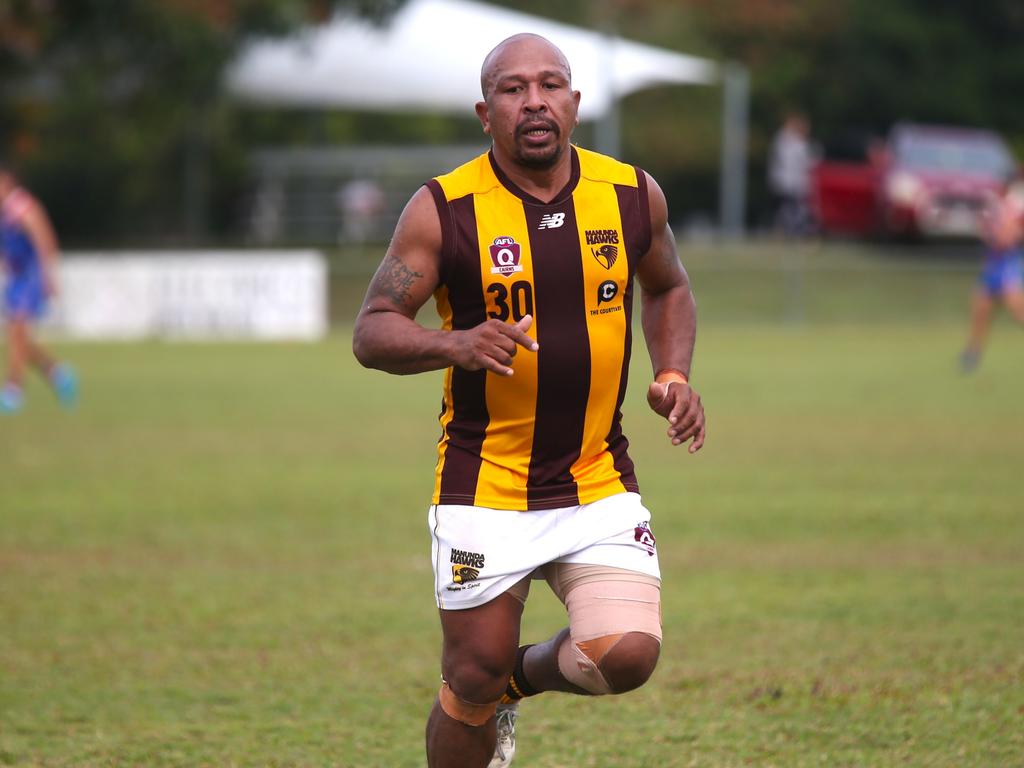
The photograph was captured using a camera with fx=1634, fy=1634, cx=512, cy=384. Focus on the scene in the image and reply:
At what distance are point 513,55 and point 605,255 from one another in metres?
0.62

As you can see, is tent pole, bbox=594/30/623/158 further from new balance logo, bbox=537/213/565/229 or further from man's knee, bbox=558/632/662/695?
man's knee, bbox=558/632/662/695

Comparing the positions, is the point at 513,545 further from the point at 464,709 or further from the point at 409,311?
the point at 409,311

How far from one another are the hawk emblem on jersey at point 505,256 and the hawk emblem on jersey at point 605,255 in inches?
9.0

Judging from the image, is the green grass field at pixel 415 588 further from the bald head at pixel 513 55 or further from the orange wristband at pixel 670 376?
the bald head at pixel 513 55

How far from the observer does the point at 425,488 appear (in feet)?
39.2

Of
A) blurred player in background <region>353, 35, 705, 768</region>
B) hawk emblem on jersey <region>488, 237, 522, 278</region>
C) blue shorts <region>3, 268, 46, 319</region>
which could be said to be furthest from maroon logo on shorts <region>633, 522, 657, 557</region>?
blue shorts <region>3, 268, 46, 319</region>

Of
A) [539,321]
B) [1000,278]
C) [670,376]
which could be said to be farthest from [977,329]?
[539,321]

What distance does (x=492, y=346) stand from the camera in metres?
4.19

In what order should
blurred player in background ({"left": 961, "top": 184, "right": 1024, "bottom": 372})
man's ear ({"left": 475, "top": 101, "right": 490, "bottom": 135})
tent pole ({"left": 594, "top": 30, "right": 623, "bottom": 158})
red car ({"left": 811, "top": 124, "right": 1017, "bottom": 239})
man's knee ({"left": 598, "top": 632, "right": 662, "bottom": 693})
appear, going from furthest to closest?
tent pole ({"left": 594, "top": 30, "right": 623, "bottom": 158})
red car ({"left": 811, "top": 124, "right": 1017, "bottom": 239})
blurred player in background ({"left": 961, "top": 184, "right": 1024, "bottom": 372})
man's ear ({"left": 475, "top": 101, "right": 490, "bottom": 135})
man's knee ({"left": 598, "top": 632, "right": 662, "bottom": 693})

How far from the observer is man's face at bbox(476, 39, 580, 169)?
14.9ft

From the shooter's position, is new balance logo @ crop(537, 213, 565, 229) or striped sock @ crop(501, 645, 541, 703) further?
striped sock @ crop(501, 645, 541, 703)

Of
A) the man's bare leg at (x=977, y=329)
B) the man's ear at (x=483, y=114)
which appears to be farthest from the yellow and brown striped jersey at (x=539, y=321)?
the man's bare leg at (x=977, y=329)

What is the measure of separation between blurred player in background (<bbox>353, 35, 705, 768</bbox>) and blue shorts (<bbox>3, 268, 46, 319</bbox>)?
12911 millimetres

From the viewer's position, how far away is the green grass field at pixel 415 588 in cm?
574
